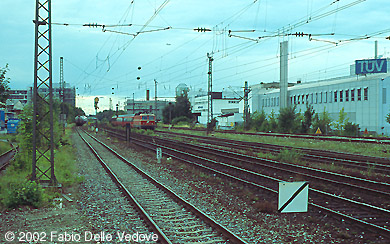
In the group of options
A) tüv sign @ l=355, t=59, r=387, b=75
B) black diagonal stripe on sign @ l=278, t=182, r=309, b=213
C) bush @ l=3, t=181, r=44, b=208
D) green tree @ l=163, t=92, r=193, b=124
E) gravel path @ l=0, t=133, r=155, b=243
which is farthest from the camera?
green tree @ l=163, t=92, r=193, b=124

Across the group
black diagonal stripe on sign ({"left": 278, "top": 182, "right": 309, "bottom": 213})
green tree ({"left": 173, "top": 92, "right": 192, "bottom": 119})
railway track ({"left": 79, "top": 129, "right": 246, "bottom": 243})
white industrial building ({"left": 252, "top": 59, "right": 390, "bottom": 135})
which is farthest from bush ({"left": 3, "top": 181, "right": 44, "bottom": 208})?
green tree ({"left": 173, "top": 92, "right": 192, "bottom": 119})

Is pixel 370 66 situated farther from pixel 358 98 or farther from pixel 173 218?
pixel 173 218

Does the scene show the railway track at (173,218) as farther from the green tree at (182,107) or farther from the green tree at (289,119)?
the green tree at (182,107)

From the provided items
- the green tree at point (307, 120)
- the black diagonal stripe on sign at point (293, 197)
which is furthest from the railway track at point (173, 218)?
the green tree at point (307, 120)

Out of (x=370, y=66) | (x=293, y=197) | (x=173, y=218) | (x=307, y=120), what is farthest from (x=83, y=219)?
(x=370, y=66)

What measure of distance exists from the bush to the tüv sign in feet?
185

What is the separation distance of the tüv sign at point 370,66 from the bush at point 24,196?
5624 centimetres

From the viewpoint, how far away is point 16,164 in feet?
59.8

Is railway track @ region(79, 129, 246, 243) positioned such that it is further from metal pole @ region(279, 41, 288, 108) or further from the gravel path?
metal pole @ region(279, 41, 288, 108)

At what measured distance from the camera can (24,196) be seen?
11398mm

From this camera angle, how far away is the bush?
11141mm

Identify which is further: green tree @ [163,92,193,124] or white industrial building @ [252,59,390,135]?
green tree @ [163,92,193,124]

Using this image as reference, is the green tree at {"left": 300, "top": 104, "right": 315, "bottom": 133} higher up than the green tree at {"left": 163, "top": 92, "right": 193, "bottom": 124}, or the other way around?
the green tree at {"left": 163, "top": 92, "right": 193, "bottom": 124}

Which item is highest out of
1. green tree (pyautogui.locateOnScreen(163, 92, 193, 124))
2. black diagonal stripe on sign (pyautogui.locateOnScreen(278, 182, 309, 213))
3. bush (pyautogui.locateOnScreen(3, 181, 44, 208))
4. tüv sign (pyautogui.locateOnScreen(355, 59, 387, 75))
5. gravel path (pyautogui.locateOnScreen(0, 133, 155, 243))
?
tüv sign (pyautogui.locateOnScreen(355, 59, 387, 75))
